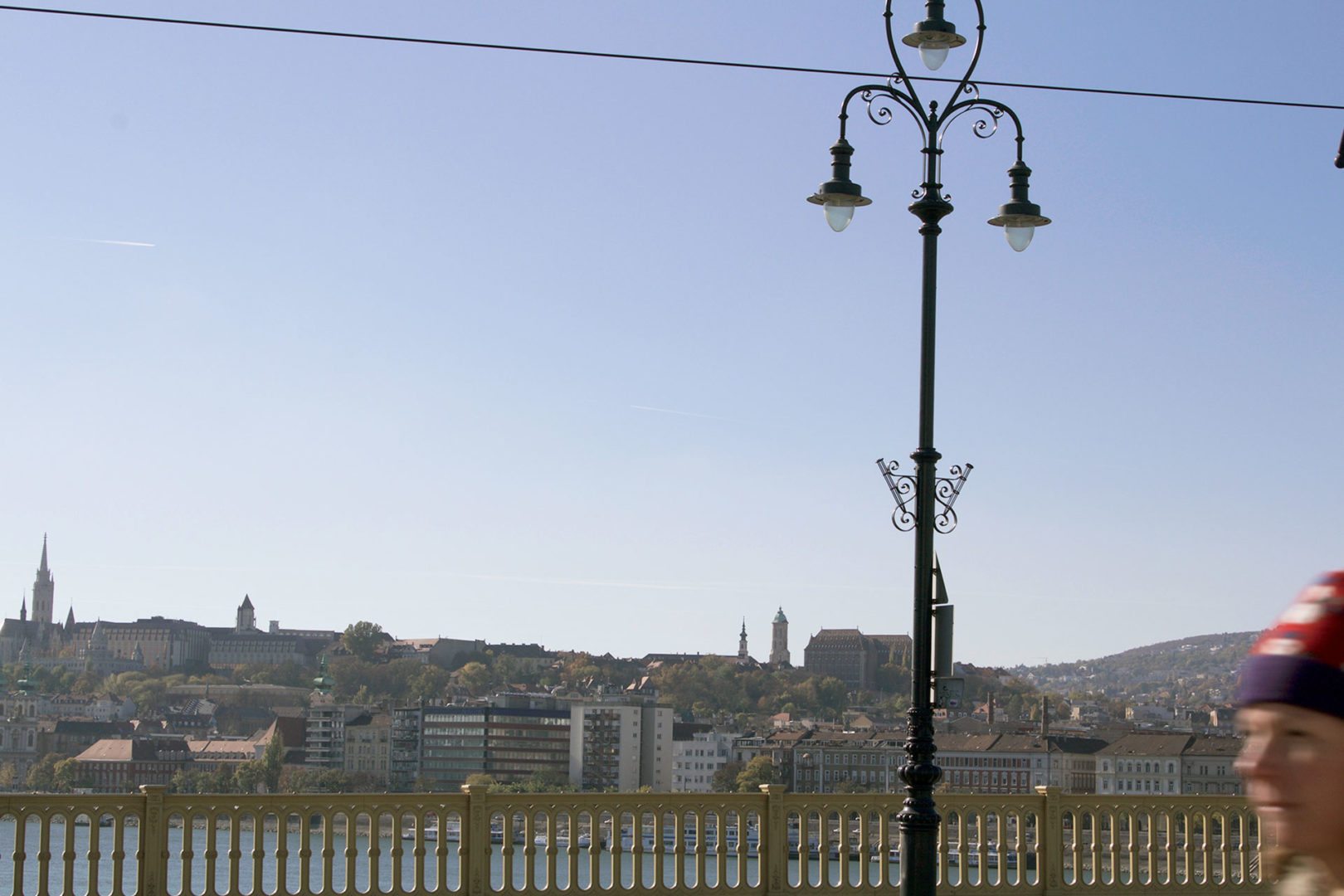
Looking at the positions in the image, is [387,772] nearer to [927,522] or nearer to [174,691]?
[174,691]

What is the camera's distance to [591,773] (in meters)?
106

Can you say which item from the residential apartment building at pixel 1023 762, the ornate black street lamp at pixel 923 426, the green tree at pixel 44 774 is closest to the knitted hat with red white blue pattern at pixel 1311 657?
the ornate black street lamp at pixel 923 426

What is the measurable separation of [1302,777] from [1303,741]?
0.11 feet

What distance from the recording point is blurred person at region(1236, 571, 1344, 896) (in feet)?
5.30

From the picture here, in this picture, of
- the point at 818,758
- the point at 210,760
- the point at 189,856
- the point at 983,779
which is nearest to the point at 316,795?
the point at 189,856

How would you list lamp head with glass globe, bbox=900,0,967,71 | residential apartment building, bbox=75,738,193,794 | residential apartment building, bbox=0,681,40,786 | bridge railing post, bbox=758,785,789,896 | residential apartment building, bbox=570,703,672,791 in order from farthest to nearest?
residential apartment building, bbox=0,681,40,786 → residential apartment building, bbox=75,738,193,794 → residential apartment building, bbox=570,703,672,791 → bridge railing post, bbox=758,785,789,896 → lamp head with glass globe, bbox=900,0,967,71

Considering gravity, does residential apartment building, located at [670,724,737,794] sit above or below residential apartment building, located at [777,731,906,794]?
below

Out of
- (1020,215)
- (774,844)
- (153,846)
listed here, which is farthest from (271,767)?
(1020,215)

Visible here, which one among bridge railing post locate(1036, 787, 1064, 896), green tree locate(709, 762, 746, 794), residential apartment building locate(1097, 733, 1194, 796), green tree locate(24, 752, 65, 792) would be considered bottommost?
green tree locate(24, 752, 65, 792)

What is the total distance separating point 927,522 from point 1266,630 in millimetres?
→ 9206

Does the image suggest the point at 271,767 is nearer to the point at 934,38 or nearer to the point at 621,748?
the point at 621,748

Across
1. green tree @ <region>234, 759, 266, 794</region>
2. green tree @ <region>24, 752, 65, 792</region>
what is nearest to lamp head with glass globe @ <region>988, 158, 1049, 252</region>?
green tree @ <region>234, 759, 266, 794</region>

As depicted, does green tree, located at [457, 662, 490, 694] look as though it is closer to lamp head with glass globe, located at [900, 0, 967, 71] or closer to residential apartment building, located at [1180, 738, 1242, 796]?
residential apartment building, located at [1180, 738, 1242, 796]

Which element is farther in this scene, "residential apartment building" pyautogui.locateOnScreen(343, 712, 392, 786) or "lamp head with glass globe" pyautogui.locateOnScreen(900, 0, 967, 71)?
"residential apartment building" pyautogui.locateOnScreen(343, 712, 392, 786)
